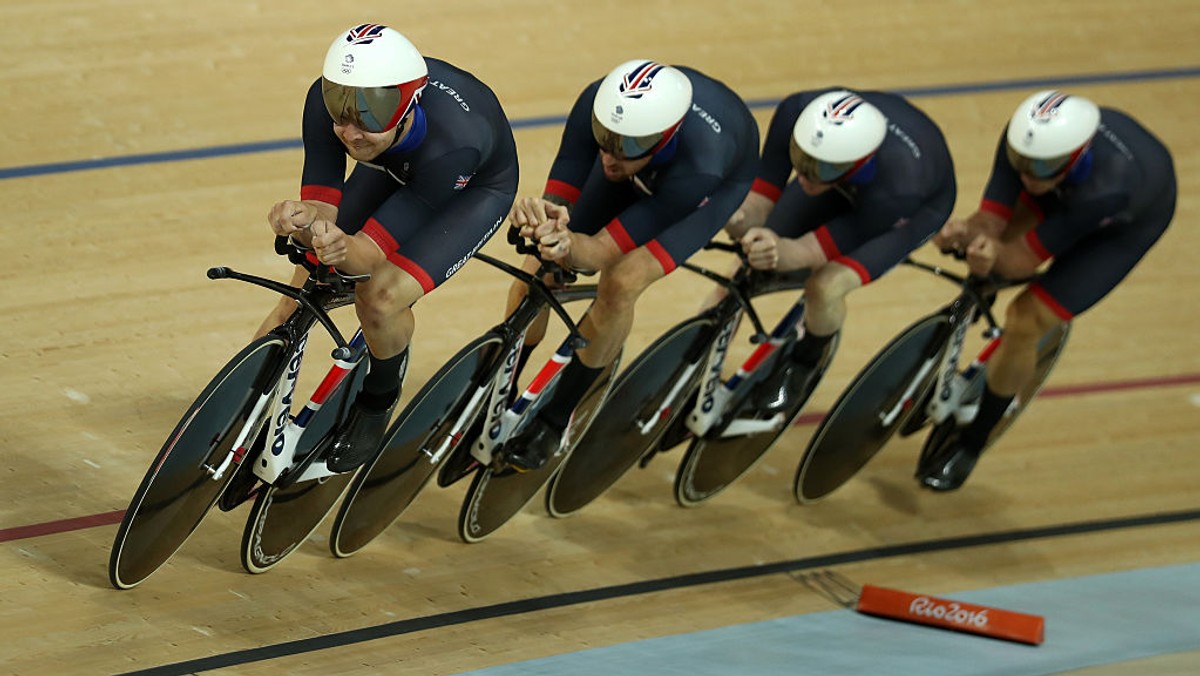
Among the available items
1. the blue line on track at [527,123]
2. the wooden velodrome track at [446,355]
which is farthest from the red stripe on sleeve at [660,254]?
the blue line on track at [527,123]

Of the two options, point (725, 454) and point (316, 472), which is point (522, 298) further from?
point (725, 454)

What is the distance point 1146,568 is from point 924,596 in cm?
90

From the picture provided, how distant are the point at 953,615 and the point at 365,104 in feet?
7.25

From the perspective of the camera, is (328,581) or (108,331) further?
(108,331)

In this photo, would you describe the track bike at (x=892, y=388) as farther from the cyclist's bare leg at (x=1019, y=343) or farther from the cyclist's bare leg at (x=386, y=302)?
the cyclist's bare leg at (x=386, y=302)

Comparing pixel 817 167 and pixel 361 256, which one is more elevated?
pixel 361 256

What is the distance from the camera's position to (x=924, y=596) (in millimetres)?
4266

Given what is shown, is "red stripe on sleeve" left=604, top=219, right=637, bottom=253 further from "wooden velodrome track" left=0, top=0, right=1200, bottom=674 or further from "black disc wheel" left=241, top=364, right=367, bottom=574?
"wooden velodrome track" left=0, top=0, right=1200, bottom=674

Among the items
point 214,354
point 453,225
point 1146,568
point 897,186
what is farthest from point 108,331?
point 1146,568

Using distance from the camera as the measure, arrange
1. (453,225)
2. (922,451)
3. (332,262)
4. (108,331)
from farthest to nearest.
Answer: (922,451)
(108,331)
(453,225)
(332,262)

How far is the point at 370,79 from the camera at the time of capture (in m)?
3.18

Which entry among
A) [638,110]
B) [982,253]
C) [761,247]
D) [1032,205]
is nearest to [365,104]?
[638,110]

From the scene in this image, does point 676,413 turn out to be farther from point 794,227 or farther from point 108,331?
point 108,331

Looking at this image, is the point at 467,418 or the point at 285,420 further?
the point at 467,418
